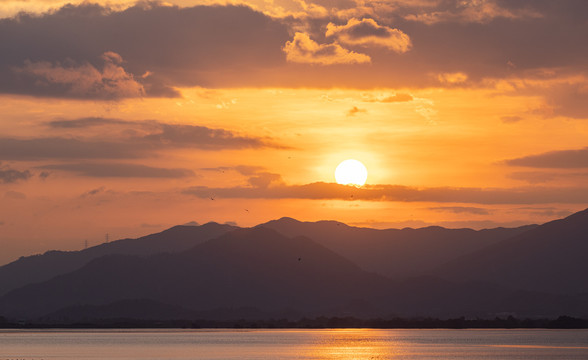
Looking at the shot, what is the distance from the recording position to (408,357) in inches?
7584

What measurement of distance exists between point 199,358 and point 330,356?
29.2 meters

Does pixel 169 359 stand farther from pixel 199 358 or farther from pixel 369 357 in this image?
pixel 369 357

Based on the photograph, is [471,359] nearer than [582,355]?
Yes

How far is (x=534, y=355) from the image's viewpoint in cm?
19825

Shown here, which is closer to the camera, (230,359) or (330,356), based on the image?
(230,359)

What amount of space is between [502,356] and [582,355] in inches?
702

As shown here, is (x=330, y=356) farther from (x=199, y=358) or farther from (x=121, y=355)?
(x=121, y=355)

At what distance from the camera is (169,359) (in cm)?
18350

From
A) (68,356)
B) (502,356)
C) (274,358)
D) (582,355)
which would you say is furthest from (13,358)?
(582,355)

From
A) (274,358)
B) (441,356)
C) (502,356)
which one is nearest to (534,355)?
(502,356)

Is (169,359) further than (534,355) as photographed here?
No

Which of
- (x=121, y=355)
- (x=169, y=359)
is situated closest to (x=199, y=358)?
(x=169, y=359)

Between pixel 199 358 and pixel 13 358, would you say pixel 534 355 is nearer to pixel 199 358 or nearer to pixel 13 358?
pixel 199 358

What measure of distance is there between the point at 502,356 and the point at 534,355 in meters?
8.06
